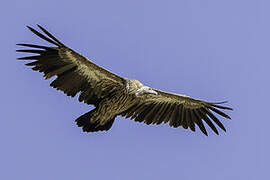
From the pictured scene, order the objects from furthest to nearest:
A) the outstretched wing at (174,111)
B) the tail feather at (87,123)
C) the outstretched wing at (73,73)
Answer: the outstretched wing at (174,111) < the tail feather at (87,123) < the outstretched wing at (73,73)

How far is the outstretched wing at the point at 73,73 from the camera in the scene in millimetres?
13297

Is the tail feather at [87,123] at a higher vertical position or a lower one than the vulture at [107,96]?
lower

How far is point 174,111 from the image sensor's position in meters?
15.3

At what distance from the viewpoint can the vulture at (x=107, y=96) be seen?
13.4 meters

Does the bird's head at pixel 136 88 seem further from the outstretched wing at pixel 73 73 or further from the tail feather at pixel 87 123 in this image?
the tail feather at pixel 87 123

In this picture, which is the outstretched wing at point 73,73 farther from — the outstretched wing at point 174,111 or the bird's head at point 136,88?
the outstretched wing at point 174,111

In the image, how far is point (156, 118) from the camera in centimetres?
1516

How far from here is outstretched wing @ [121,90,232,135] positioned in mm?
14867

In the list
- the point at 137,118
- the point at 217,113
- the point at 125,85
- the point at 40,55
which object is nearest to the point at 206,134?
the point at 217,113

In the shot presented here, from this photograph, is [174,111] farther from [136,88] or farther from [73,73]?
[73,73]

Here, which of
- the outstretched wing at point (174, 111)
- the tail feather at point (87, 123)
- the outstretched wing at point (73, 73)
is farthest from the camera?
the outstretched wing at point (174, 111)

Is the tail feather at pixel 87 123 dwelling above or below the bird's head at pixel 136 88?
below

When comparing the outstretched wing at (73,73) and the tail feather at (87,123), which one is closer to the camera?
the outstretched wing at (73,73)

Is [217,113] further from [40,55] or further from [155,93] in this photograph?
[40,55]
